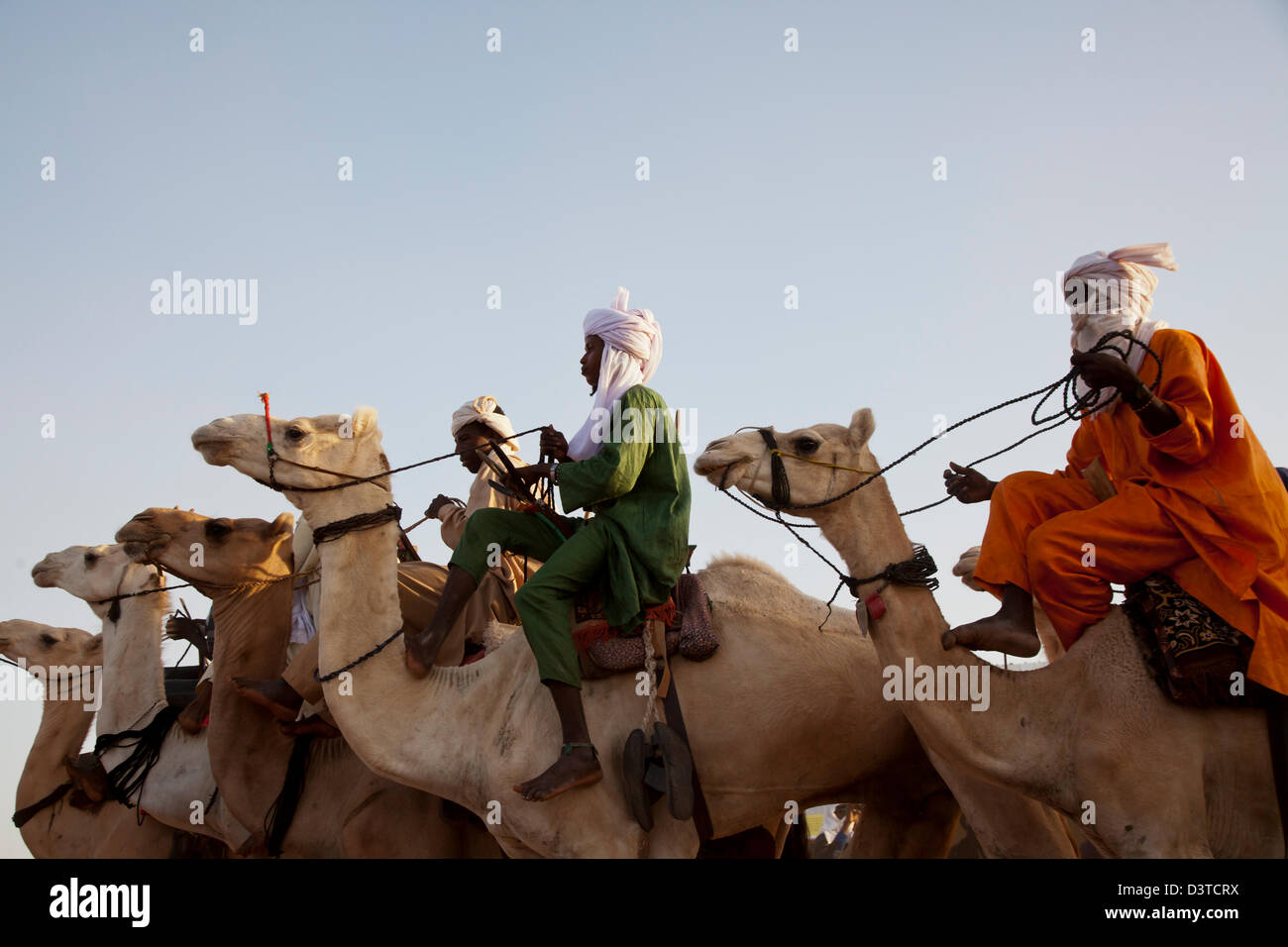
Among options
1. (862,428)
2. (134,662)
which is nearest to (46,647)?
(134,662)

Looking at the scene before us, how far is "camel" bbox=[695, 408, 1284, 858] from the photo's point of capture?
5.06 meters

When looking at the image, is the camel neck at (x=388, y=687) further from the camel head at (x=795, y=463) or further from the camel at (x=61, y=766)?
the camel at (x=61, y=766)

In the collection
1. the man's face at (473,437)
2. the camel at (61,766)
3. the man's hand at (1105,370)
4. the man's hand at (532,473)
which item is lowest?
the camel at (61,766)

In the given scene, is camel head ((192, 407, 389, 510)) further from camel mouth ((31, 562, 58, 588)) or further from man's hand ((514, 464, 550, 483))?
camel mouth ((31, 562, 58, 588))

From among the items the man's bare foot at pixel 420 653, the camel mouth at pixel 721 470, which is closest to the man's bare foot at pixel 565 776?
the man's bare foot at pixel 420 653

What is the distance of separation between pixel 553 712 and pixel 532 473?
1.36 m

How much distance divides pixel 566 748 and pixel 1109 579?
8.77ft

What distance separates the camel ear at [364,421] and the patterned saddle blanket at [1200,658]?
420cm

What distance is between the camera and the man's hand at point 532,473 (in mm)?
6609

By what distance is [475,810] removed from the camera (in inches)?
243

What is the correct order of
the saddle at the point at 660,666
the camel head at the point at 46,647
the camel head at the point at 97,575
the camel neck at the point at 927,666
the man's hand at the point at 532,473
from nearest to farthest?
the camel neck at the point at 927,666
the saddle at the point at 660,666
the man's hand at the point at 532,473
the camel head at the point at 97,575
the camel head at the point at 46,647

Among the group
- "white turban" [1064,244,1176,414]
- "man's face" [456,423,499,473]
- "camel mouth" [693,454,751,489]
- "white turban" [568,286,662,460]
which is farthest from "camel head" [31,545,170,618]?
"white turban" [1064,244,1176,414]

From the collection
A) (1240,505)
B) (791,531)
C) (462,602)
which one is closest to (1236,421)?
(1240,505)

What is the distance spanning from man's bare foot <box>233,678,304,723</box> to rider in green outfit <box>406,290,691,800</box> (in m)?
1.40
